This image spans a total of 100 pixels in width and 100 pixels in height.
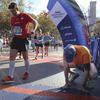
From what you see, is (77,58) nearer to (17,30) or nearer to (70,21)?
(17,30)

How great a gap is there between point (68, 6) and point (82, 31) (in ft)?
2.88

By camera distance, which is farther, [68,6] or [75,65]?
[68,6]

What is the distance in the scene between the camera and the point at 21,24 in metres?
9.25

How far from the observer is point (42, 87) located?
28.2 ft

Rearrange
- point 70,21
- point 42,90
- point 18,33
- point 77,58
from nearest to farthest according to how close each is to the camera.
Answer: point 77,58, point 42,90, point 18,33, point 70,21

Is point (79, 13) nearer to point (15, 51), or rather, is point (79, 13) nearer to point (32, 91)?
point (15, 51)

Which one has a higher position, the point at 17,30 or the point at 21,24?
the point at 21,24

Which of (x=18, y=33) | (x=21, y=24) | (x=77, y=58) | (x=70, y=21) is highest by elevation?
(x=70, y=21)

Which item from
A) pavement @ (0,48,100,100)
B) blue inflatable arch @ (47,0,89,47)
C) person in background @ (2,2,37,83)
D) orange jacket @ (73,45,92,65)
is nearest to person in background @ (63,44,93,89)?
orange jacket @ (73,45,92,65)

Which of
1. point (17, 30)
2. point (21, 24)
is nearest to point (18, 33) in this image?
point (17, 30)

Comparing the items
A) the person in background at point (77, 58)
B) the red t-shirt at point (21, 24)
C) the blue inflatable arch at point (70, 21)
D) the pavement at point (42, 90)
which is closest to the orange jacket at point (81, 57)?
the person in background at point (77, 58)

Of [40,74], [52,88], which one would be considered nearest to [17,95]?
[52,88]

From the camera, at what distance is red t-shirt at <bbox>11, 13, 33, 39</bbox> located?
919cm

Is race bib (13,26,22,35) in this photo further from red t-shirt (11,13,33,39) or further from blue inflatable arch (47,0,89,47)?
blue inflatable arch (47,0,89,47)
